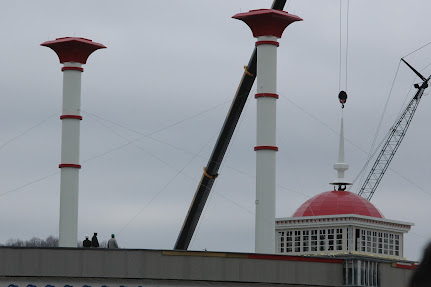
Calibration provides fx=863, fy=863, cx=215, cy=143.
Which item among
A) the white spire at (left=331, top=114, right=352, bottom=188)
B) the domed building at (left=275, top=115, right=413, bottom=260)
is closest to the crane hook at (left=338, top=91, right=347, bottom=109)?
the white spire at (left=331, top=114, right=352, bottom=188)

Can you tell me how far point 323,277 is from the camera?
157 feet

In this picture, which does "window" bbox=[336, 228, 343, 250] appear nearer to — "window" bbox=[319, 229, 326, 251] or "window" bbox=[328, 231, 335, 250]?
Answer: "window" bbox=[328, 231, 335, 250]

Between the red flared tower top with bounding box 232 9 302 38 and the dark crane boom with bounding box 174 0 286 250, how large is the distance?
12.2ft

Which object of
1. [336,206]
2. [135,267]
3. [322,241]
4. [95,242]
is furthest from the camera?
[336,206]

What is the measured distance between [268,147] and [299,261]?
11883mm

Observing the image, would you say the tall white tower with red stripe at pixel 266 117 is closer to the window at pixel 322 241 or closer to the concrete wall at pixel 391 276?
the window at pixel 322 241

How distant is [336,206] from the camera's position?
60.8 meters

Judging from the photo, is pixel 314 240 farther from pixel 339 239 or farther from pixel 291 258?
pixel 291 258

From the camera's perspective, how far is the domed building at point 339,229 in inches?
2261

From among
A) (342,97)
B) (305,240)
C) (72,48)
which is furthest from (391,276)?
(72,48)

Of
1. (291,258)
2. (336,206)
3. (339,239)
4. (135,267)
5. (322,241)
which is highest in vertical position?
(336,206)

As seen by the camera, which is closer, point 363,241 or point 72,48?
point 363,241

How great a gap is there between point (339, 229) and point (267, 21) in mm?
14743

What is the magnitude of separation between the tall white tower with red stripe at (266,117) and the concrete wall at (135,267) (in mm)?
10255
